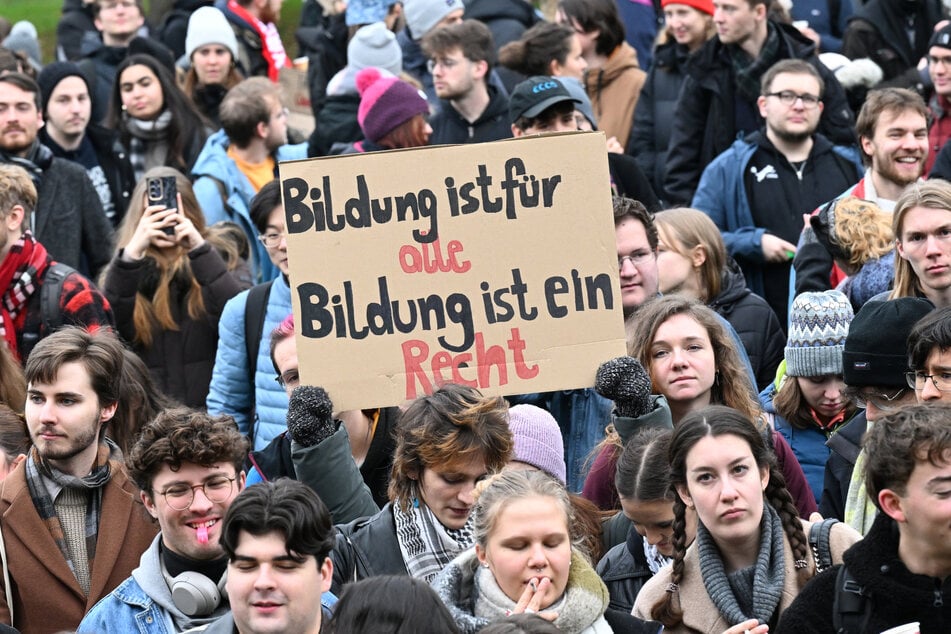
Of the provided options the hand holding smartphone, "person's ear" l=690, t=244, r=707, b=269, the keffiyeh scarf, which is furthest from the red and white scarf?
the keffiyeh scarf

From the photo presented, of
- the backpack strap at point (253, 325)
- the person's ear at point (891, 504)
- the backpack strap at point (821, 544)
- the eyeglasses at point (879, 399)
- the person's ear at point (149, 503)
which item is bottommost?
the backpack strap at point (821, 544)

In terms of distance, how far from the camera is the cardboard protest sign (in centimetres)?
616

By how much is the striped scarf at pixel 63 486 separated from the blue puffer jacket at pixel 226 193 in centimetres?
389

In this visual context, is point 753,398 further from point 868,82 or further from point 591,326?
point 868,82

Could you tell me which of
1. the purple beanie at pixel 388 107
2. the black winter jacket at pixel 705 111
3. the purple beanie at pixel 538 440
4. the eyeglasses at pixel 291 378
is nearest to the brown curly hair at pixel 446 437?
the purple beanie at pixel 538 440

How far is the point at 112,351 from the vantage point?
672 cm

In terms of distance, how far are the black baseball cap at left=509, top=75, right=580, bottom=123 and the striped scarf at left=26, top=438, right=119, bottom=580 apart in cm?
326

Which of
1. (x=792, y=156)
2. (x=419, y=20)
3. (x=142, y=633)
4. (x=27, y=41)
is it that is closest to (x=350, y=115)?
(x=419, y=20)

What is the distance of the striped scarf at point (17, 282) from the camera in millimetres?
8070

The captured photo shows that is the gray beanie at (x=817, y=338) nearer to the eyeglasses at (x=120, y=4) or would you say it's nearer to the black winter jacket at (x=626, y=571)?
the black winter jacket at (x=626, y=571)

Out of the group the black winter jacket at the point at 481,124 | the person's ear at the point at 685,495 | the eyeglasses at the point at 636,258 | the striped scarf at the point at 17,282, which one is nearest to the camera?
the person's ear at the point at 685,495

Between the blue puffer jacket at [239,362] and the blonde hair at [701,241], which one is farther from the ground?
the blonde hair at [701,241]

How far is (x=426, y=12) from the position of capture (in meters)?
12.1

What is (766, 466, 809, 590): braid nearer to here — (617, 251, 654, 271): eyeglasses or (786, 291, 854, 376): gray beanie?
(786, 291, 854, 376): gray beanie
